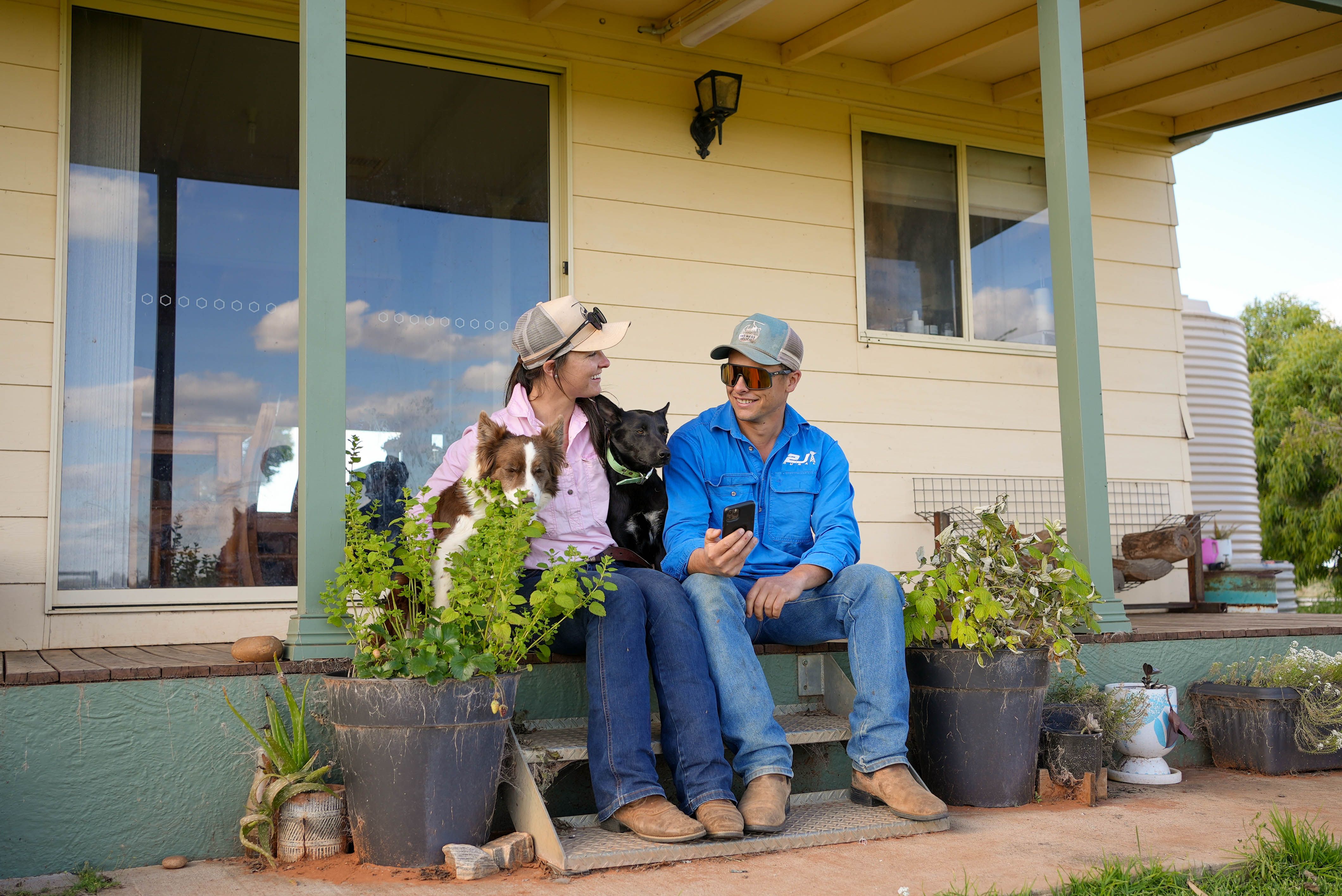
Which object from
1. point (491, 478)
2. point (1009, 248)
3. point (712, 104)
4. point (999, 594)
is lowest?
point (999, 594)

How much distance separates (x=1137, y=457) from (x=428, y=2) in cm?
425

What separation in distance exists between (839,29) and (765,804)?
3549mm

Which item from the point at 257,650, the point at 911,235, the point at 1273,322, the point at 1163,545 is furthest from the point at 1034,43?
the point at 1273,322

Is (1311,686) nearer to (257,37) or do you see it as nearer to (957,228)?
(957,228)

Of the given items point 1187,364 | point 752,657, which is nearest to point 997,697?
point 752,657

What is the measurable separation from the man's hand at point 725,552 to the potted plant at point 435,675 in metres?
0.30

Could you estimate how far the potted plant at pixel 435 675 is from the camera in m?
2.23

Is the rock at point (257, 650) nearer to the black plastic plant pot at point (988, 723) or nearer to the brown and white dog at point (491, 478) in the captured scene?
the brown and white dog at point (491, 478)

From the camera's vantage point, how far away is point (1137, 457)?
5.52m

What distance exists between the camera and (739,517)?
264cm

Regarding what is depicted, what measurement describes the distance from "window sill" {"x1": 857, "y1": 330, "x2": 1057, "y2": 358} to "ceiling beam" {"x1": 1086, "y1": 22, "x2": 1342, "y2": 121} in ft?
4.05

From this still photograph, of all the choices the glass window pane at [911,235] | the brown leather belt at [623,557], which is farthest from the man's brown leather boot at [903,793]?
the glass window pane at [911,235]

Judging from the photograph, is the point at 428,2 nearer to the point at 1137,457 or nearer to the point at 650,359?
the point at 650,359

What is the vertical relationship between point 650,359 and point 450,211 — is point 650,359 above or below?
below
